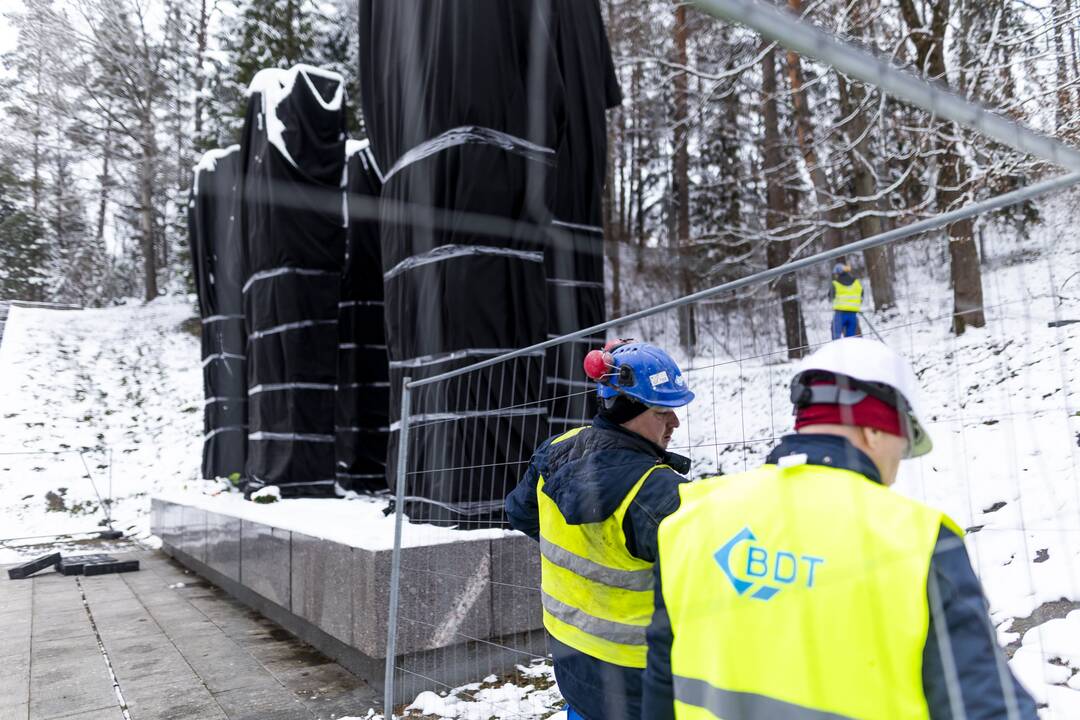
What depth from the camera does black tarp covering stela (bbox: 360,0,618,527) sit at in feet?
18.6

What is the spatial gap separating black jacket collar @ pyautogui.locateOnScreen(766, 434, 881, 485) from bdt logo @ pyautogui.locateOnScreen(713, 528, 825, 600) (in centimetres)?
16

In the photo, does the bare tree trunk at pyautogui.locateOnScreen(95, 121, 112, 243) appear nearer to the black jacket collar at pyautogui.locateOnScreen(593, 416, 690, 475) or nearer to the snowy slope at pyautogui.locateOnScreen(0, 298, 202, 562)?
the snowy slope at pyautogui.locateOnScreen(0, 298, 202, 562)

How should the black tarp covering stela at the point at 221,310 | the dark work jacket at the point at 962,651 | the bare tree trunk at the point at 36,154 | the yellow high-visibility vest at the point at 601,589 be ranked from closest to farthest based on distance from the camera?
the dark work jacket at the point at 962,651, the yellow high-visibility vest at the point at 601,589, the black tarp covering stela at the point at 221,310, the bare tree trunk at the point at 36,154

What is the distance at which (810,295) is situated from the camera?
16.1 m

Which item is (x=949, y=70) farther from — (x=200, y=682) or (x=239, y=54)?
(x=239, y=54)

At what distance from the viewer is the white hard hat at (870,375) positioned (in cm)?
134

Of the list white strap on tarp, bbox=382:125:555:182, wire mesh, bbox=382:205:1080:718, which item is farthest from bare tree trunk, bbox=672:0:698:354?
wire mesh, bbox=382:205:1080:718

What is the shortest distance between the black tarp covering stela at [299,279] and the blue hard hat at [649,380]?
758cm

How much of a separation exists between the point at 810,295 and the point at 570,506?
49.2 feet

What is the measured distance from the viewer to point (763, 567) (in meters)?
1.32

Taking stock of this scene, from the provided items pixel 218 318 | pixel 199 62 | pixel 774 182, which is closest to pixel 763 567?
pixel 218 318

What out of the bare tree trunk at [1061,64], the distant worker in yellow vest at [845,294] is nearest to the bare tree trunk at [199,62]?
the distant worker in yellow vest at [845,294]

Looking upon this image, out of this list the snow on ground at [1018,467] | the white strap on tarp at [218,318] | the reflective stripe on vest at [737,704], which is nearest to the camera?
the reflective stripe on vest at [737,704]

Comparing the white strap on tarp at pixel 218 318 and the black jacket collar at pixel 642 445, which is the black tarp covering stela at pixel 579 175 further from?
the white strap on tarp at pixel 218 318
